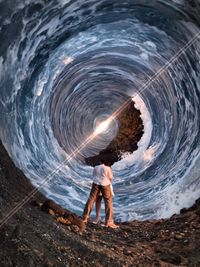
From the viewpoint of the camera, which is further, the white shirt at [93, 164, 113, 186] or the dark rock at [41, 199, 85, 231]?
the white shirt at [93, 164, 113, 186]

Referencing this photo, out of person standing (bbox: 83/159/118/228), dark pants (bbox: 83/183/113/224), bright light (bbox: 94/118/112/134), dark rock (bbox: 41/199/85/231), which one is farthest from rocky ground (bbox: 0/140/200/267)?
bright light (bbox: 94/118/112/134)

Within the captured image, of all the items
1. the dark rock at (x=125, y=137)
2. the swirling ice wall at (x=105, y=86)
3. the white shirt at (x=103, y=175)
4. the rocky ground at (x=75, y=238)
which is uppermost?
the dark rock at (x=125, y=137)

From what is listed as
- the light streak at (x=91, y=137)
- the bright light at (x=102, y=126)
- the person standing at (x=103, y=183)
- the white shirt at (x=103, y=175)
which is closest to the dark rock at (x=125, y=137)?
the light streak at (x=91, y=137)

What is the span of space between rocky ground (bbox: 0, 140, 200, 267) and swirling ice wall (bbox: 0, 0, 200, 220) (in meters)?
1.03

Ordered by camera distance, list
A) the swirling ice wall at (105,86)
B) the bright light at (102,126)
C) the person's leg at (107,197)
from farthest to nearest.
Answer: the bright light at (102,126) → the swirling ice wall at (105,86) → the person's leg at (107,197)

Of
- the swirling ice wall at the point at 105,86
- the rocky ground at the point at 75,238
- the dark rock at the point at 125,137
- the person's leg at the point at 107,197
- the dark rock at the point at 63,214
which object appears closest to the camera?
the rocky ground at the point at 75,238

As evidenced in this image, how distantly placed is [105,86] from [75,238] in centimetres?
965

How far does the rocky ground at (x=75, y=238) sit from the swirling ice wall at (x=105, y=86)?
1028mm

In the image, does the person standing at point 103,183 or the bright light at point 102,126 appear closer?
the person standing at point 103,183

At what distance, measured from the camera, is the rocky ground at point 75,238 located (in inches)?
266

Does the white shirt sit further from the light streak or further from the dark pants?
the light streak

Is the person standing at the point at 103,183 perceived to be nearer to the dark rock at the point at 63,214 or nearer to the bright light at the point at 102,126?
the dark rock at the point at 63,214

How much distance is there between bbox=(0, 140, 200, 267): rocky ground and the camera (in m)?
6.76

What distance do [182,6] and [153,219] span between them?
18.3ft
